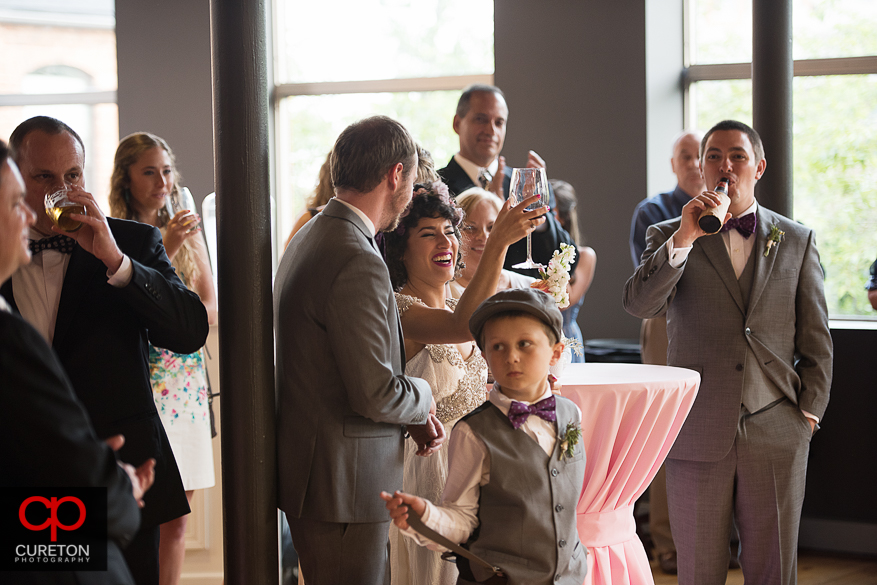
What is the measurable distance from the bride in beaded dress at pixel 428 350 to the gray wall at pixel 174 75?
4.24 meters

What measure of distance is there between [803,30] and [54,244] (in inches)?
187

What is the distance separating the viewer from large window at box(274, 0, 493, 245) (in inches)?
234

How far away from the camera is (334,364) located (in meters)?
1.91

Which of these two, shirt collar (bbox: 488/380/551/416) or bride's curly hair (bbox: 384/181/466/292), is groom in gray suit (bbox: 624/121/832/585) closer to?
bride's curly hair (bbox: 384/181/466/292)

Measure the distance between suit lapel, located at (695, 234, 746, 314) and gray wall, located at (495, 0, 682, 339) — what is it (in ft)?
7.46

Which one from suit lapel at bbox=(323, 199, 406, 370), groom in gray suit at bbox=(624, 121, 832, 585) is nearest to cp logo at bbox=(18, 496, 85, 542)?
suit lapel at bbox=(323, 199, 406, 370)

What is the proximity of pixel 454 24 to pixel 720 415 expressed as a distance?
416 cm

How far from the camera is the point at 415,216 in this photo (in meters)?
2.47

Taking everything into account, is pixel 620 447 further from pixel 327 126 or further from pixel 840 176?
pixel 327 126

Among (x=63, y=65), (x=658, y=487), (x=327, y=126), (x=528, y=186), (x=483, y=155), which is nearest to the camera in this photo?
(x=528, y=186)

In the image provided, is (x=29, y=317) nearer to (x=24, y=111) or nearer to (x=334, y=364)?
(x=334, y=364)

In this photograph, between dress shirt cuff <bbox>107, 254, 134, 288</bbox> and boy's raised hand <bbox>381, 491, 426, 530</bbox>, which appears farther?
dress shirt cuff <bbox>107, 254, 134, 288</bbox>

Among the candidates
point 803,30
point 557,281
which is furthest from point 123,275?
point 803,30

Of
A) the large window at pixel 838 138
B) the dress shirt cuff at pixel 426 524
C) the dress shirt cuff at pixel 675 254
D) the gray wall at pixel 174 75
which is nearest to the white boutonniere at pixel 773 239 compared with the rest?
the dress shirt cuff at pixel 675 254
